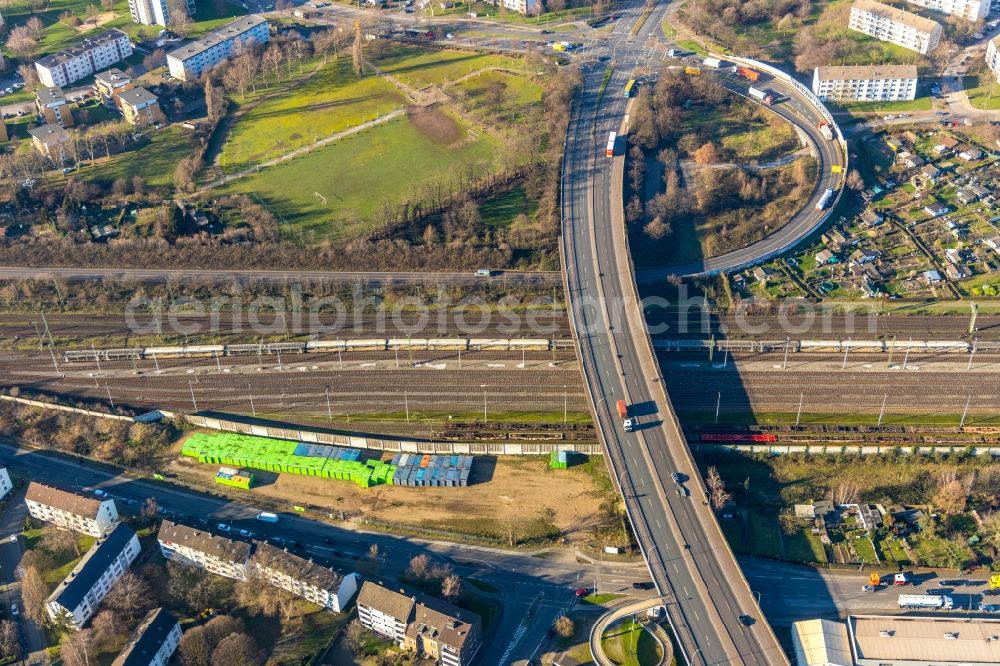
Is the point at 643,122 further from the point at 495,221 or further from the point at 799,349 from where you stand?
the point at 799,349

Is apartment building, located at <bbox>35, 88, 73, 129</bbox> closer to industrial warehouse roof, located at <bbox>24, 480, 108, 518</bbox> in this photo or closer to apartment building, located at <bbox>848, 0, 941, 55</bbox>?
industrial warehouse roof, located at <bbox>24, 480, 108, 518</bbox>

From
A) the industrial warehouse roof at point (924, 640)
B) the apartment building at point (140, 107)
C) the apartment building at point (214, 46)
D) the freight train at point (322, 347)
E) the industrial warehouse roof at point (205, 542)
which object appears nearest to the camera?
the industrial warehouse roof at point (924, 640)

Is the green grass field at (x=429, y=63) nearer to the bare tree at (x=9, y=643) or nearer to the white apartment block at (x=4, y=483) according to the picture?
the white apartment block at (x=4, y=483)

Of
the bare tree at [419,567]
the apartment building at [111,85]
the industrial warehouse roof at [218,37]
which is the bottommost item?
the bare tree at [419,567]

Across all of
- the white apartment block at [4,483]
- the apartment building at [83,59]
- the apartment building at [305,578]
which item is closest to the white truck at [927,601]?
the apartment building at [305,578]

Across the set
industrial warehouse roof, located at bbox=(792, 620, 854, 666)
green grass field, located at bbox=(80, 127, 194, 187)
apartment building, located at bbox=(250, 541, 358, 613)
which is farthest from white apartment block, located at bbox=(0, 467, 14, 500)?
industrial warehouse roof, located at bbox=(792, 620, 854, 666)

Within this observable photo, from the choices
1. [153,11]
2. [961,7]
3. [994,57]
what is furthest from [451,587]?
[961,7]

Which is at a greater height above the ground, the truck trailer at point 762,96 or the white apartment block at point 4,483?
the truck trailer at point 762,96
